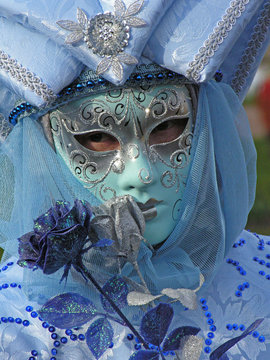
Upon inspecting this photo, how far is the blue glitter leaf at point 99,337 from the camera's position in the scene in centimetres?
164

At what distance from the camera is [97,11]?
1850mm

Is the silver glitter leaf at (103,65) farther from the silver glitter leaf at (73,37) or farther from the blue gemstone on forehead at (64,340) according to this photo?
the blue gemstone on forehead at (64,340)

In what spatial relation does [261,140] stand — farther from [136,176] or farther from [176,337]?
[176,337]

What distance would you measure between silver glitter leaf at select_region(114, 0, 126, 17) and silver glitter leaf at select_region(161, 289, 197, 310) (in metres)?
0.68

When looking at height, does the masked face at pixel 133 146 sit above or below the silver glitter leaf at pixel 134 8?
below

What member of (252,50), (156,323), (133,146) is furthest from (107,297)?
(252,50)

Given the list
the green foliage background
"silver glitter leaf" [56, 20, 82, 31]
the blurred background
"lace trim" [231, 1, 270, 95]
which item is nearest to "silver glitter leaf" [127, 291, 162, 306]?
"silver glitter leaf" [56, 20, 82, 31]

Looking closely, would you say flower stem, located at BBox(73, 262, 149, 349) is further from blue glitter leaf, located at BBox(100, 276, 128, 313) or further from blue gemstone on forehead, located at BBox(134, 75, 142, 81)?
blue gemstone on forehead, located at BBox(134, 75, 142, 81)

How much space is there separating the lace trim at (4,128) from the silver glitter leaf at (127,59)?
0.41 m

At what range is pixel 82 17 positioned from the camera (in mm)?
1833

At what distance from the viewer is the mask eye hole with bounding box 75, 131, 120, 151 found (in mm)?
1947

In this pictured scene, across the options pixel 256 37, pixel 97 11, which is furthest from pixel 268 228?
pixel 97 11

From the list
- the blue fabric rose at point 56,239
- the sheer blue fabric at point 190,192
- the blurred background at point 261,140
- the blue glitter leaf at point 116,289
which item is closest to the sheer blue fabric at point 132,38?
the sheer blue fabric at point 190,192

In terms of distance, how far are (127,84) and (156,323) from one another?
68 centimetres
